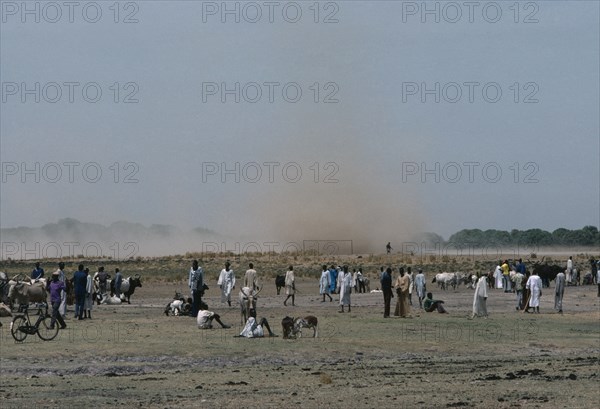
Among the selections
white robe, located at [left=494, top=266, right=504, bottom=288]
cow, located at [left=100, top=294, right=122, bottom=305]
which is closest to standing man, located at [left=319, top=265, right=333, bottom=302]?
cow, located at [left=100, top=294, right=122, bottom=305]

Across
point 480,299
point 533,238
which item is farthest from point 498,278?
point 533,238

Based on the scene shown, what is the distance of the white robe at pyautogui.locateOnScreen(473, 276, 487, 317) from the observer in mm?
38091

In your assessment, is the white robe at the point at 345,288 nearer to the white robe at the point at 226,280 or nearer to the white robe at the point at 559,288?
the white robe at the point at 226,280

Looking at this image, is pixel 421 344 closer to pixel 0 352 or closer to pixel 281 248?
pixel 0 352

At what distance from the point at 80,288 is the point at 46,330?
4.55 m

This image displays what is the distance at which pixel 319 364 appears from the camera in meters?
26.6

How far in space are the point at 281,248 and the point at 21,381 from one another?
3726 inches

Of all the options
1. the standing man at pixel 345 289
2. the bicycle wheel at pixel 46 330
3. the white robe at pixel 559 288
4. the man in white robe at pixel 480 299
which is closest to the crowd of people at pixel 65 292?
the bicycle wheel at pixel 46 330

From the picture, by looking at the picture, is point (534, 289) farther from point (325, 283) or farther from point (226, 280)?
point (226, 280)

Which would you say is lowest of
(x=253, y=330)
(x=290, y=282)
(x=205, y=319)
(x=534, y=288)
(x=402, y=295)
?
(x=253, y=330)

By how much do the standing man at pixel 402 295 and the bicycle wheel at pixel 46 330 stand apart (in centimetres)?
1159

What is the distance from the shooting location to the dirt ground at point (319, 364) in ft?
69.3

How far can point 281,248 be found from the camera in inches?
4643

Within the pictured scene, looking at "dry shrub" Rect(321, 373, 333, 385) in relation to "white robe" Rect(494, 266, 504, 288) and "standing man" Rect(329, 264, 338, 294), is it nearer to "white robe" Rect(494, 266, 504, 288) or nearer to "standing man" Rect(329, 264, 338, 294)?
"standing man" Rect(329, 264, 338, 294)
